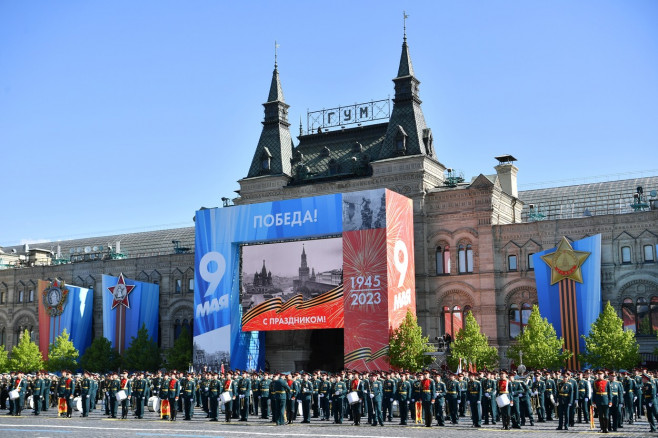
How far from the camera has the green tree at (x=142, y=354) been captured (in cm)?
6444

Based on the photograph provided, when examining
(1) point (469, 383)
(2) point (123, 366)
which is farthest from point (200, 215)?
(1) point (469, 383)

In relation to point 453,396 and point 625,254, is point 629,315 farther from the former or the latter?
point 453,396

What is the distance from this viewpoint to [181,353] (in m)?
62.5

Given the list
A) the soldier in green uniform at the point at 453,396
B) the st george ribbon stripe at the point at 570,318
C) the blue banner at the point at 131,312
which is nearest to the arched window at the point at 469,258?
the st george ribbon stripe at the point at 570,318

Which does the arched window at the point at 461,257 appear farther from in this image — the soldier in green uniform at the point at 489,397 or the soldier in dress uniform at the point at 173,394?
the soldier in dress uniform at the point at 173,394

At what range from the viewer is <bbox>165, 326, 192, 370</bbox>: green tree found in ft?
204

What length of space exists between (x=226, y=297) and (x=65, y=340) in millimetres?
18929

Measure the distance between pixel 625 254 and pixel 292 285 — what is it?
895 inches

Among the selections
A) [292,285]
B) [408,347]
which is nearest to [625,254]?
[408,347]

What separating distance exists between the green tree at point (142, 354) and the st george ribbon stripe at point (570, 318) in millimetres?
33586

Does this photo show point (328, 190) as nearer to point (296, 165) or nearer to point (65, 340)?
point (296, 165)

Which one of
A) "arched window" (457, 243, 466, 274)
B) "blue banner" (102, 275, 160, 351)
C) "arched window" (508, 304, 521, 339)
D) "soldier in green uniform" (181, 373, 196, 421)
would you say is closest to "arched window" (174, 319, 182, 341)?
"blue banner" (102, 275, 160, 351)

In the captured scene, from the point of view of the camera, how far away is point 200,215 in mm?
61156

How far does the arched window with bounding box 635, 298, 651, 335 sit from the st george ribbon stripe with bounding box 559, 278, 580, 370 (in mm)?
4190
